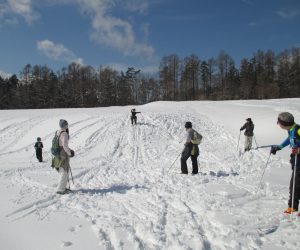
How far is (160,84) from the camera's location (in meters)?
76.8

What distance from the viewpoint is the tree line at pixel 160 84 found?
220 feet

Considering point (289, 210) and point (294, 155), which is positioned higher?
point (294, 155)

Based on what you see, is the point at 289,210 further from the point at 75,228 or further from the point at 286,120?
the point at 75,228

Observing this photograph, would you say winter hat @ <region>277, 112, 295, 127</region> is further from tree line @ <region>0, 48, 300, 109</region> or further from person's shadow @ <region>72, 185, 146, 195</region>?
tree line @ <region>0, 48, 300, 109</region>

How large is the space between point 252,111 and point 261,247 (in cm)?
2609

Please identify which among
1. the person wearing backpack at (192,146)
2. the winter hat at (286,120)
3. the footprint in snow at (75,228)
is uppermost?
the winter hat at (286,120)

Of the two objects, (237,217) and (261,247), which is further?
(237,217)

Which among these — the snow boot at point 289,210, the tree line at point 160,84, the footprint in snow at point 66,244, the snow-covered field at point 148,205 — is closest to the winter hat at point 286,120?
the snow boot at point 289,210

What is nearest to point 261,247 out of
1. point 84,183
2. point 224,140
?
point 84,183

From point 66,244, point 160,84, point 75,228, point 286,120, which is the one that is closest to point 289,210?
point 286,120

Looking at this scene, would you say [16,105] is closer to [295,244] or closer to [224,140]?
[224,140]

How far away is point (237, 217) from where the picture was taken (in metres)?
6.15

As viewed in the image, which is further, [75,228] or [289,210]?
[289,210]

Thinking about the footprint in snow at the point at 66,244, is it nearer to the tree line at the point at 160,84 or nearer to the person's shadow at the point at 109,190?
the person's shadow at the point at 109,190
